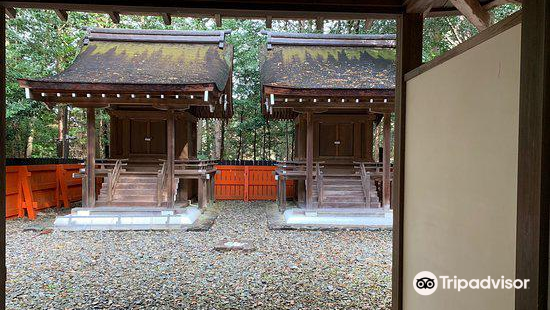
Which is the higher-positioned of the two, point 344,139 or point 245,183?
point 344,139

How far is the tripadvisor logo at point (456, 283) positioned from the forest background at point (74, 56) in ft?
27.4

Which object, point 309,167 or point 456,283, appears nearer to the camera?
point 456,283

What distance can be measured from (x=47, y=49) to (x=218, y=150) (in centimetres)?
939

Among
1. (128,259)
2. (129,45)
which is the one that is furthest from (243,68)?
(128,259)

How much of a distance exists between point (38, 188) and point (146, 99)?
432cm

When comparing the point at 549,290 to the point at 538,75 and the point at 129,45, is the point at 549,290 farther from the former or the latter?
the point at 129,45

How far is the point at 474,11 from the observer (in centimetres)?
256

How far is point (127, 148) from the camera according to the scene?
10.6m

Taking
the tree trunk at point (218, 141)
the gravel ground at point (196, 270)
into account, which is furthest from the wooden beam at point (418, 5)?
the tree trunk at point (218, 141)

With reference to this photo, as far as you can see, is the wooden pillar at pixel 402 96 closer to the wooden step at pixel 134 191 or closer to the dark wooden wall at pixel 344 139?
the wooden step at pixel 134 191

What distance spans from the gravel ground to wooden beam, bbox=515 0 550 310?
8.96 ft

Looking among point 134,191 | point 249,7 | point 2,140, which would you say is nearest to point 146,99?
point 134,191

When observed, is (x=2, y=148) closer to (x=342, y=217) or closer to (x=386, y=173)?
(x=342, y=217)

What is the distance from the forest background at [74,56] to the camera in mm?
11258
